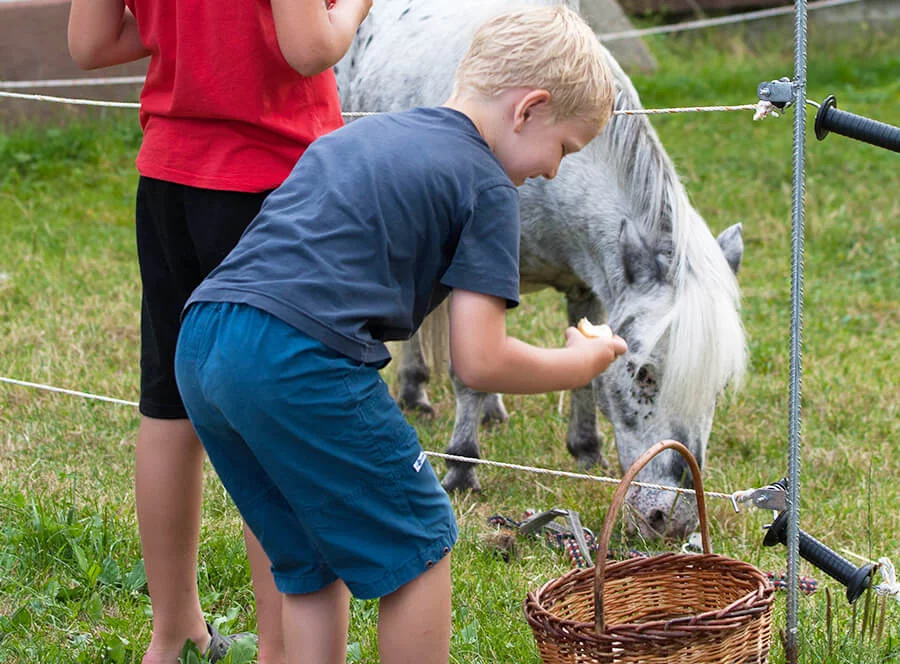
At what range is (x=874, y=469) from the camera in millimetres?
4031

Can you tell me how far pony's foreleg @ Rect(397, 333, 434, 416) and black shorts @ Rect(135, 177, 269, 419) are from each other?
2573mm

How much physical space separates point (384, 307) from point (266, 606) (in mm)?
840

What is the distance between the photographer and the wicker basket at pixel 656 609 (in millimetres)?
1989

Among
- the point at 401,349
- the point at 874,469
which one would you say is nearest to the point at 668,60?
the point at 401,349

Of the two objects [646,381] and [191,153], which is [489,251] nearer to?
[191,153]

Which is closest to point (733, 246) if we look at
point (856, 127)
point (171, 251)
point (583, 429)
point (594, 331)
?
point (583, 429)

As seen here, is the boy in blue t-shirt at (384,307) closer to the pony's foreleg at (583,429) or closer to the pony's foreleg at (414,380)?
the pony's foreleg at (583,429)

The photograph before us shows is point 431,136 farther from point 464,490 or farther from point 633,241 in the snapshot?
point 464,490

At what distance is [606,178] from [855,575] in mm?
1665

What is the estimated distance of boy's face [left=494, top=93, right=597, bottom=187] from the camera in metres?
1.92

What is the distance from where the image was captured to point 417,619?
1921 mm

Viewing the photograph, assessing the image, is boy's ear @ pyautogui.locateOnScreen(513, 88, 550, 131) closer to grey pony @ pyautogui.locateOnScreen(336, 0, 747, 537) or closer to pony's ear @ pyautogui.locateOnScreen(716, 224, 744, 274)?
grey pony @ pyautogui.locateOnScreen(336, 0, 747, 537)

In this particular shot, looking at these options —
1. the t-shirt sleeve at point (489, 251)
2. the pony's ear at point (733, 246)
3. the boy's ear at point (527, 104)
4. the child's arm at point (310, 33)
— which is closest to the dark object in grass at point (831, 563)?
the t-shirt sleeve at point (489, 251)

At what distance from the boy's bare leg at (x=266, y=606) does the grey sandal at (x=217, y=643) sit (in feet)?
0.53
